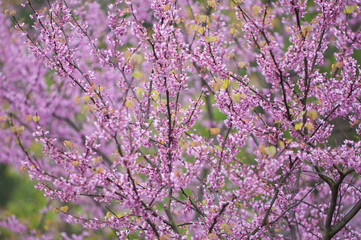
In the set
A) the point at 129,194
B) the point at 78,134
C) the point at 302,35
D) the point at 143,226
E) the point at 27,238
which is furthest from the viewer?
the point at 27,238

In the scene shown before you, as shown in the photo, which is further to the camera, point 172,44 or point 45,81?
point 45,81

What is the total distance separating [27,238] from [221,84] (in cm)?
603

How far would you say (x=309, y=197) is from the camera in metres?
5.44

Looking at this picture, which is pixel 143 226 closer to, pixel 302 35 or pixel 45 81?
pixel 302 35

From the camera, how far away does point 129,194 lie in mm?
2596

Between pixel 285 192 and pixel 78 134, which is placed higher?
pixel 78 134

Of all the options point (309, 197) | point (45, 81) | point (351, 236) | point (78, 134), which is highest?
point (45, 81)

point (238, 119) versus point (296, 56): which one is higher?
point (296, 56)

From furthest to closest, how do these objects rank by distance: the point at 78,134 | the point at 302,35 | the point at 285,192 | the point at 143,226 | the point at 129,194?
1. the point at 78,134
2. the point at 285,192
3. the point at 143,226
4. the point at 302,35
5. the point at 129,194

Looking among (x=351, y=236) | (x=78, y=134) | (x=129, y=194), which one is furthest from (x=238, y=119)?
(x=78, y=134)

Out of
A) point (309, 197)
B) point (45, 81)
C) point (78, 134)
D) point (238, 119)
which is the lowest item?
point (238, 119)

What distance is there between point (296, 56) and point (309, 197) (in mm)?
3240

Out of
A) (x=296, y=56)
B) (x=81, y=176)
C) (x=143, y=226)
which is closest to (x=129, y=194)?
(x=81, y=176)

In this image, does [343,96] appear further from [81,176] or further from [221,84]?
[81,176]
